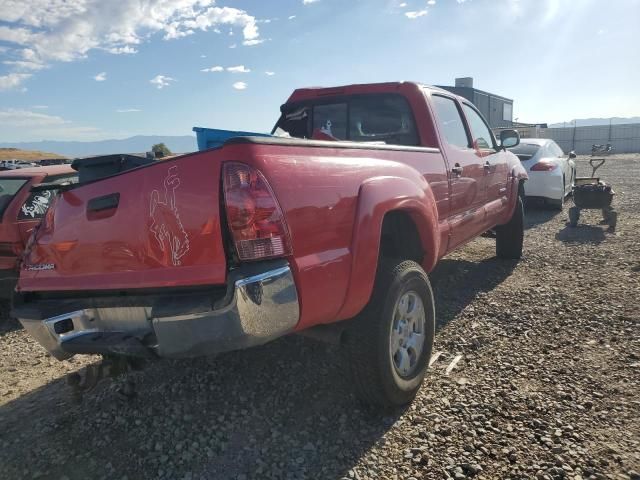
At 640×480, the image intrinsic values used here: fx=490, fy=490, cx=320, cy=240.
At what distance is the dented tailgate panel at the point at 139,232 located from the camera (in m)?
2.09

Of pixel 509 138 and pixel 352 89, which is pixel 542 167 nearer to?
pixel 509 138

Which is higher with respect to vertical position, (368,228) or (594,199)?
(368,228)

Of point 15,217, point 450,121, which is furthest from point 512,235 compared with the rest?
point 15,217

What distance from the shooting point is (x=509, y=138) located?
5633mm

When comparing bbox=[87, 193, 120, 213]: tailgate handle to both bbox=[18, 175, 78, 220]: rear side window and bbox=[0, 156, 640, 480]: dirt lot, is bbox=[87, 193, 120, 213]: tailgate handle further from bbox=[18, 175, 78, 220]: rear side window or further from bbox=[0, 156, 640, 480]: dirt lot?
bbox=[18, 175, 78, 220]: rear side window

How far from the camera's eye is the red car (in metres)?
4.85

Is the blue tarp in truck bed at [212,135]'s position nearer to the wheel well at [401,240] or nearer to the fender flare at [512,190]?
the wheel well at [401,240]

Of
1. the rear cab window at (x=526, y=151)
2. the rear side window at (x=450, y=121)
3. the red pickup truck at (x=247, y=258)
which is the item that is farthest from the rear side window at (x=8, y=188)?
the rear cab window at (x=526, y=151)

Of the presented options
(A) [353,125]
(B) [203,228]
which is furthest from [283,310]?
(A) [353,125]

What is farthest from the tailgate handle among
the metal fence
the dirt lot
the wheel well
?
the metal fence

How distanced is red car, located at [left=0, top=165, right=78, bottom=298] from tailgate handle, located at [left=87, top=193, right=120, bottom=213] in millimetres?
3029

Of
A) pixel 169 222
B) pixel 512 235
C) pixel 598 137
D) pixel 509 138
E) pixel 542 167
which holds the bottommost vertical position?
pixel 512 235

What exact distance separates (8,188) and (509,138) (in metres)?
5.60

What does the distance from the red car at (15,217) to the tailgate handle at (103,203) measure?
9.94ft
